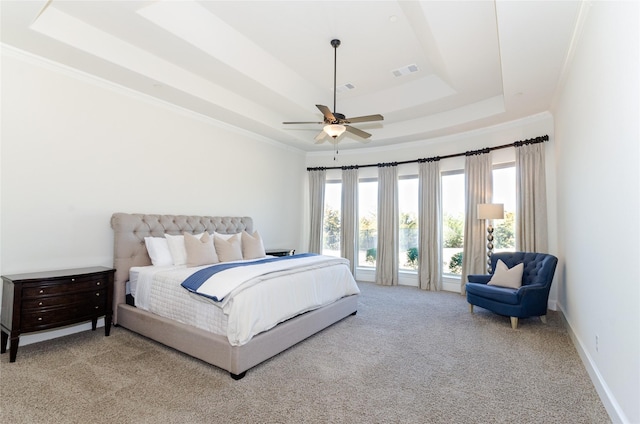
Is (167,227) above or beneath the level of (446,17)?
beneath

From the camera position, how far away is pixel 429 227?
6141mm

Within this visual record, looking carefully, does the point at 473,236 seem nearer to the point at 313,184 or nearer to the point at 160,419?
the point at 313,184

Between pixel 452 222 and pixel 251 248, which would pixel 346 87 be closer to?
pixel 251 248

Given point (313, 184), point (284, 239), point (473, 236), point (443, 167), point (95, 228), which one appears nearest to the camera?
point (95, 228)

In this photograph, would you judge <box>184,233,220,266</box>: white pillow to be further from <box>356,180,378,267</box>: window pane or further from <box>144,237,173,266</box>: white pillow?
<box>356,180,378,267</box>: window pane

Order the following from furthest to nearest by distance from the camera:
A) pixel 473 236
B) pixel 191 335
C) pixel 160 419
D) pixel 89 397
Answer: pixel 473 236 < pixel 191 335 < pixel 89 397 < pixel 160 419

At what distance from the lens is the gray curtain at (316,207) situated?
286 inches

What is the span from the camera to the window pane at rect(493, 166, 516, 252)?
536 cm

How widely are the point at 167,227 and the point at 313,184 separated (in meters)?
3.72

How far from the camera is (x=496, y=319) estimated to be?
418 centimetres

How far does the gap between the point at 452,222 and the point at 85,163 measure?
6.08 meters

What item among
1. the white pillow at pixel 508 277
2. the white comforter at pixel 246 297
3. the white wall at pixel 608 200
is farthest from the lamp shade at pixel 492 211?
the white comforter at pixel 246 297

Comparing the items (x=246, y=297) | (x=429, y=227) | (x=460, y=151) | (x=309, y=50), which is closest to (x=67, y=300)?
(x=246, y=297)

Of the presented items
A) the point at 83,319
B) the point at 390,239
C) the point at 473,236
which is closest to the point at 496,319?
the point at 473,236
